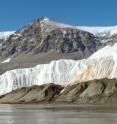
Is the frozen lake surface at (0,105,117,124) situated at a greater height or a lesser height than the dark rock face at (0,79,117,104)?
lesser

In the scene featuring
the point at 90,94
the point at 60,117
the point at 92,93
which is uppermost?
the point at 92,93

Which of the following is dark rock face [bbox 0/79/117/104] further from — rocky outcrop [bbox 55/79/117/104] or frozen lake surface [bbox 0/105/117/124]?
frozen lake surface [bbox 0/105/117/124]

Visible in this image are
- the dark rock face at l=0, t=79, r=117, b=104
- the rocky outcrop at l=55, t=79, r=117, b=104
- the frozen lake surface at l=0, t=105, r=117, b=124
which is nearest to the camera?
the frozen lake surface at l=0, t=105, r=117, b=124

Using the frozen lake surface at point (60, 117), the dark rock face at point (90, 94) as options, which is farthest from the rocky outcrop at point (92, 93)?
the frozen lake surface at point (60, 117)

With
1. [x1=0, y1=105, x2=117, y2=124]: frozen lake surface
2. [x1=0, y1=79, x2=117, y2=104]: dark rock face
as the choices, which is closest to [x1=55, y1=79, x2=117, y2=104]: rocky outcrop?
[x1=0, y1=79, x2=117, y2=104]: dark rock face

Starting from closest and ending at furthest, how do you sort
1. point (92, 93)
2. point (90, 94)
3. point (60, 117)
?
1. point (60, 117)
2. point (90, 94)
3. point (92, 93)

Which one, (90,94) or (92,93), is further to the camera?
(92,93)

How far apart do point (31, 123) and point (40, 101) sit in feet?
423

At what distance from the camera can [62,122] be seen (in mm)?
69188

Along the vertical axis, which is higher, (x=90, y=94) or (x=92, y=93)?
(x=92, y=93)

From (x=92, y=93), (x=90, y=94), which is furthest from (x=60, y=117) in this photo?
(x=92, y=93)

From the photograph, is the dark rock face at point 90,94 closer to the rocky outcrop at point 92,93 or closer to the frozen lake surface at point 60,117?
the rocky outcrop at point 92,93

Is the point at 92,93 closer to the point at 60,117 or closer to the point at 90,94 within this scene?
the point at 90,94

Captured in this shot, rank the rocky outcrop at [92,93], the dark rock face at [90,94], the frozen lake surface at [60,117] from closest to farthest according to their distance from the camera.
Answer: the frozen lake surface at [60,117] → the rocky outcrop at [92,93] → the dark rock face at [90,94]
